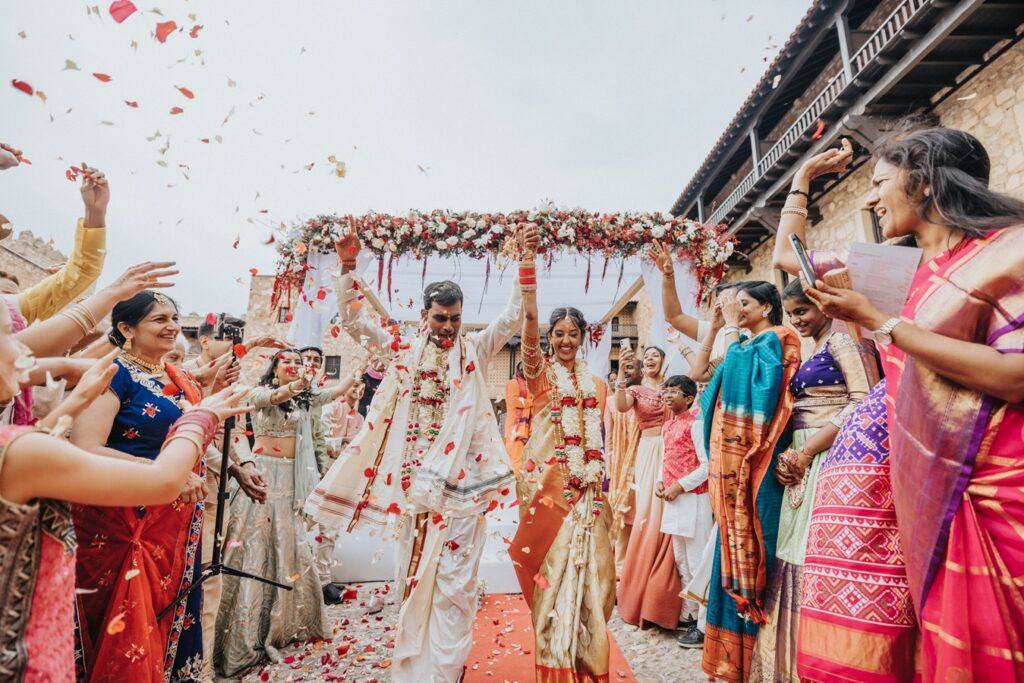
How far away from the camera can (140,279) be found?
2.03m

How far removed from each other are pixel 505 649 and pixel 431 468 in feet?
5.47

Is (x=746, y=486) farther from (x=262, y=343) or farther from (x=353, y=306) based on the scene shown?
(x=262, y=343)

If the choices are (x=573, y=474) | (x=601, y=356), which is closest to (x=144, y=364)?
Result: (x=573, y=474)

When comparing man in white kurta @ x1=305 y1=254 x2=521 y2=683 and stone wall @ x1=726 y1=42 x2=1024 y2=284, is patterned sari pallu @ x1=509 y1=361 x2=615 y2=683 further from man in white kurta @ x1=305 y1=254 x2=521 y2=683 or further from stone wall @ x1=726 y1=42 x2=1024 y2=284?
stone wall @ x1=726 y1=42 x2=1024 y2=284

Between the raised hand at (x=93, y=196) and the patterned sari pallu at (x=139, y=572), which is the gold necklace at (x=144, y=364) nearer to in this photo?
the patterned sari pallu at (x=139, y=572)

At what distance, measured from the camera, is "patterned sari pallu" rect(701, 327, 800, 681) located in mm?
2436

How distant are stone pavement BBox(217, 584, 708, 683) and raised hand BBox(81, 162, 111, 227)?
110 inches

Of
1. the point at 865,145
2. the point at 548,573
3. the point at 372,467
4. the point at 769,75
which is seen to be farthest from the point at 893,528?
the point at 769,75

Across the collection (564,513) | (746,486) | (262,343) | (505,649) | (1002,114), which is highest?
(1002,114)

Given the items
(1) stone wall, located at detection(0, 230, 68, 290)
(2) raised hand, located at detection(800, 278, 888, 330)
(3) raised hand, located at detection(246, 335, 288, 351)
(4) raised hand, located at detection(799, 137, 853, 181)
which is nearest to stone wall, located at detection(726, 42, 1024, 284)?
(4) raised hand, located at detection(799, 137, 853, 181)

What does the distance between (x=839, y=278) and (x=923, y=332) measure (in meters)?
0.26

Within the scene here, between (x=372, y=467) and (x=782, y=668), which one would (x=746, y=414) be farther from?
(x=372, y=467)

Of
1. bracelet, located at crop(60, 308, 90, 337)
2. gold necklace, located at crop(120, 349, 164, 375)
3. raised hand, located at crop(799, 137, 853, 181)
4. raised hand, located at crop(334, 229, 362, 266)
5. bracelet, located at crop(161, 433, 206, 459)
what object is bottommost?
bracelet, located at crop(161, 433, 206, 459)

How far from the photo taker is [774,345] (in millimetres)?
2650
